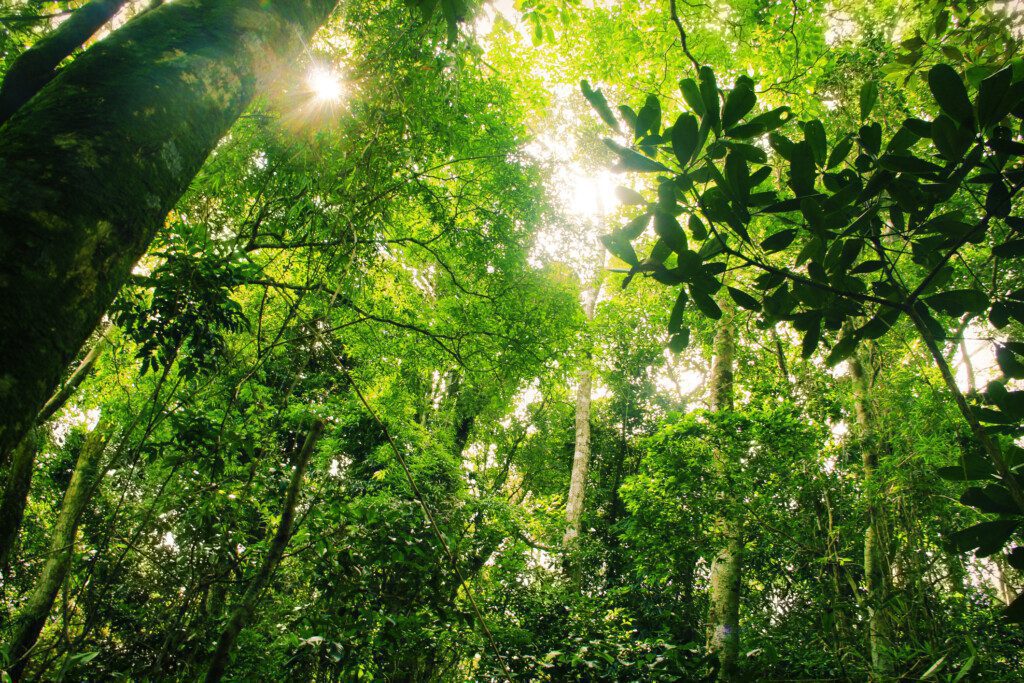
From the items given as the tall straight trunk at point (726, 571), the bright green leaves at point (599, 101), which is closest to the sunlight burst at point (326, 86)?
the bright green leaves at point (599, 101)

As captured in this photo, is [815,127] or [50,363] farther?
[815,127]

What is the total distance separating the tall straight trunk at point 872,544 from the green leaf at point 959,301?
7.34 feet

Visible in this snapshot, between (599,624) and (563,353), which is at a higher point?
(563,353)

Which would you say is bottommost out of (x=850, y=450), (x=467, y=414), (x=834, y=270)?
(x=834, y=270)

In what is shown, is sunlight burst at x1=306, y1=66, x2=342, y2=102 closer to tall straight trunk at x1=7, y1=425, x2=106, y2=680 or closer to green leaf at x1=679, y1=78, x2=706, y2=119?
tall straight trunk at x1=7, y1=425, x2=106, y2=680

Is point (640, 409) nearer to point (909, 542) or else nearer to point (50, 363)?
point (909, 542)

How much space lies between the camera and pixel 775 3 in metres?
4.49

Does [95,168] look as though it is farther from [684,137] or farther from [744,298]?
[744,298]

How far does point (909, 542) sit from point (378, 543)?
175 inches

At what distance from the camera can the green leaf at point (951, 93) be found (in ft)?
2.98

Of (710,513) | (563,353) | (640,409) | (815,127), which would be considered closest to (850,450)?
(710,513)

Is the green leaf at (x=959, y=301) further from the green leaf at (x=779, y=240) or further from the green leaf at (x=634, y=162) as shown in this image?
the green leaf at (x=634, y=162)

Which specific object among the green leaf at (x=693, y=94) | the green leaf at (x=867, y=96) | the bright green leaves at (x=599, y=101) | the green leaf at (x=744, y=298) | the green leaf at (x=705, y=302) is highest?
the green leaf at (x=867, y=96)

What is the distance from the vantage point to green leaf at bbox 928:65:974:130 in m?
0.91
